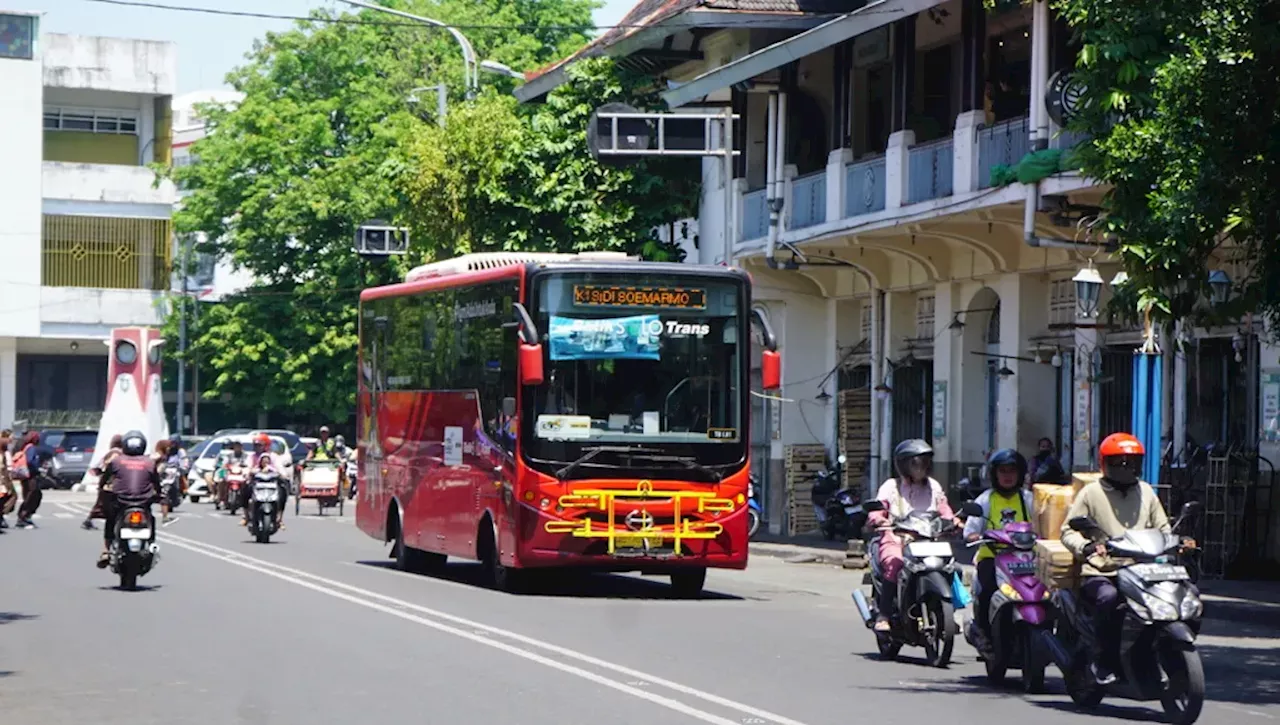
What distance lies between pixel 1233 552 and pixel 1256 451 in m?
1.29

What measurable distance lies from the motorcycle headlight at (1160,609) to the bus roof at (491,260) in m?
11.5

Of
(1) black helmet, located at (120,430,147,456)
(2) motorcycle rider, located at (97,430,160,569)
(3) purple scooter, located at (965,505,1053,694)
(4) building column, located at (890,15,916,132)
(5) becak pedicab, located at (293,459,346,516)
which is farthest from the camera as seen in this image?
(5) becak pedicab, located at (293,459,346,516)

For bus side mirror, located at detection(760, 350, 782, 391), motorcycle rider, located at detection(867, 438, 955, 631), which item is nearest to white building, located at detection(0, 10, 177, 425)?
→ bus side mirror, located at detection(760, 350, 782, 391)

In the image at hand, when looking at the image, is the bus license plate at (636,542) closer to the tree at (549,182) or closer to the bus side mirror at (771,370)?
the bus side mirror at (771,370)

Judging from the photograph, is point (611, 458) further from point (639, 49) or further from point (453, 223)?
point (453, 223)

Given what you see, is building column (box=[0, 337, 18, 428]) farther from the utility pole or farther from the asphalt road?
the asphalt road

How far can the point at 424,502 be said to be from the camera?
26406 millimetres

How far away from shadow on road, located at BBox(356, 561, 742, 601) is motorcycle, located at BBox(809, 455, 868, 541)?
6515 mm

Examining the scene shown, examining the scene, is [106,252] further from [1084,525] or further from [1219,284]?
[1084,525]

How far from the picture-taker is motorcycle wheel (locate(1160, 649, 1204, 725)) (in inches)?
469

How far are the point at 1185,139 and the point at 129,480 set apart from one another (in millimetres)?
10866

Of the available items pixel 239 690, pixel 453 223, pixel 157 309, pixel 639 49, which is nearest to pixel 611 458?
pixel 239 690

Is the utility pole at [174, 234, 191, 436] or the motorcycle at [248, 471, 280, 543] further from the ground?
the utility pole at [174, 234, 191, 436]

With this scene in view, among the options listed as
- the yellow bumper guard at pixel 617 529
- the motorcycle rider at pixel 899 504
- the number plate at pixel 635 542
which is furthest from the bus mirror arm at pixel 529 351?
the motorcycle rider at pixel 899 504
